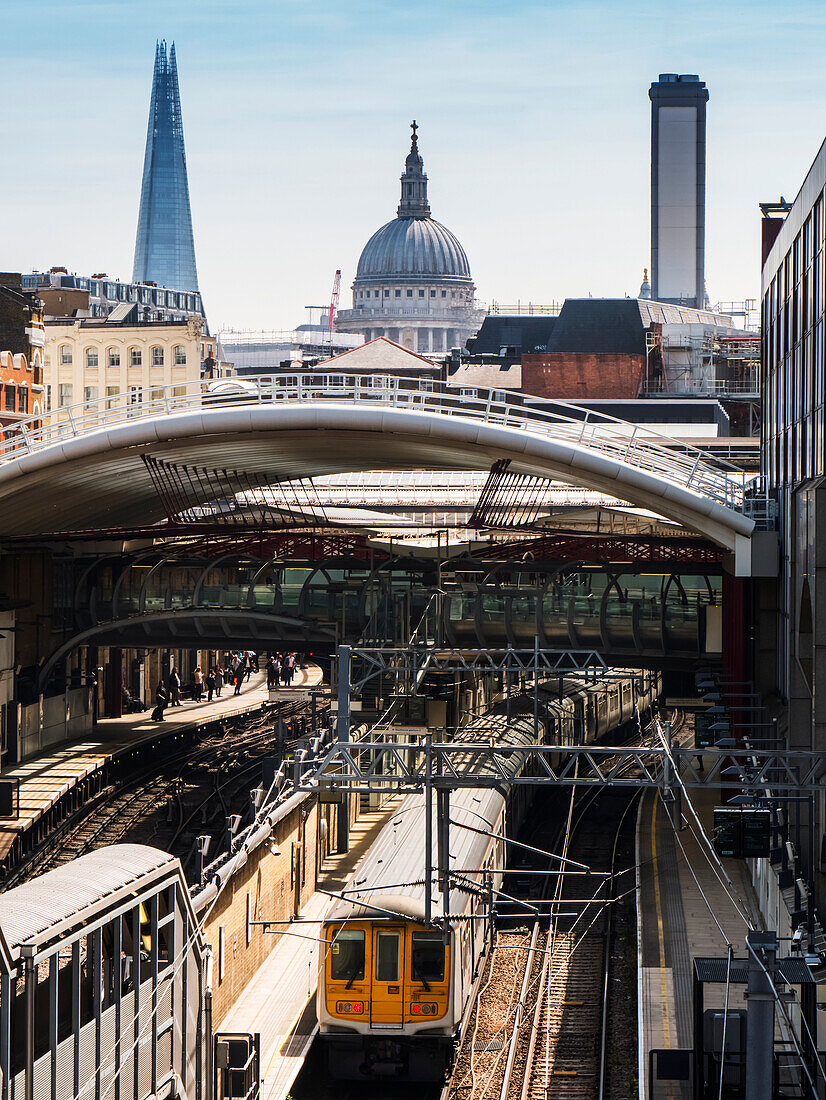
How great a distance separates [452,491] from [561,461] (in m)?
26.9

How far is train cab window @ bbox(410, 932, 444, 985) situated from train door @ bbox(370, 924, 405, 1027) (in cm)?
23

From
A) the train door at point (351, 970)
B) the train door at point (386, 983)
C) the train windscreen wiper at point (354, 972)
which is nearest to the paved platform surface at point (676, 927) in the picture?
the train door at point (386, 983)

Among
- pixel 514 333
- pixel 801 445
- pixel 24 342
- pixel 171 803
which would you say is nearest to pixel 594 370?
pixel 514 333

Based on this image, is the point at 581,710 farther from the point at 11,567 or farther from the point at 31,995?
the point at 31,995

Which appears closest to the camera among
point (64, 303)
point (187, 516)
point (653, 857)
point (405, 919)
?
point (405, 919)

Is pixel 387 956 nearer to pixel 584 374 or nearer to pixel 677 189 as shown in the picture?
pixel 584 374

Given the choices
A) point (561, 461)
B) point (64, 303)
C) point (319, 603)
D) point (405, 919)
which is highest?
point (64, 303)

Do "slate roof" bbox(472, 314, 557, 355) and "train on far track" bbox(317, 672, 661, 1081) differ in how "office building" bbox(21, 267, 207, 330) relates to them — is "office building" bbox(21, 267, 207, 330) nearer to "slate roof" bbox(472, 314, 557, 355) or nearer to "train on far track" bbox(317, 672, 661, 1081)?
"slate roof" bbox(472, 314, 557, 355)

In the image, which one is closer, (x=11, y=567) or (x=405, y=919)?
(x=405, y=919)

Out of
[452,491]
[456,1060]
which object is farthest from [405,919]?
[452,491]

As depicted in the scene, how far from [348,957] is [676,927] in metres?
9.68

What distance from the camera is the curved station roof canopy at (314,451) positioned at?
38.2 metres

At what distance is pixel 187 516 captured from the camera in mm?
57938

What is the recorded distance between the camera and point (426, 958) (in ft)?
80.6
